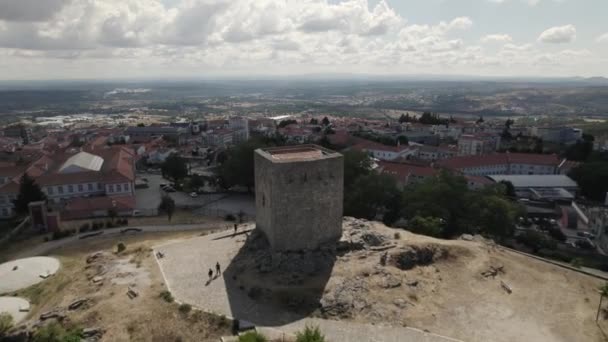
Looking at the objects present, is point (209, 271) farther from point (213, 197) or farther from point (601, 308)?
point (213, 197)

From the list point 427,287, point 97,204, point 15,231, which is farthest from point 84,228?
point 427,287

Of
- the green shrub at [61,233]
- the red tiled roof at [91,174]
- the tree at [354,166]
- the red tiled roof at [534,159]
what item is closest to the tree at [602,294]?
the tree at [354,166]

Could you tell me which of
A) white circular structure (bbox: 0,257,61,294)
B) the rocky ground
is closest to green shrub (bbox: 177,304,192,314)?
the rocky ground

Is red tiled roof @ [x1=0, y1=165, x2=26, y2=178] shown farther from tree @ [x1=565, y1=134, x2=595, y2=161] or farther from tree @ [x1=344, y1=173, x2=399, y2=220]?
tree @ [x1=565, y1=134, x2=595, y2=161]

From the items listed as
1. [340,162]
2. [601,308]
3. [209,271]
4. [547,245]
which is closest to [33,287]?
[209,271]

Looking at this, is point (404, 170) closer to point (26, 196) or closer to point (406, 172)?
point (406, 172)
